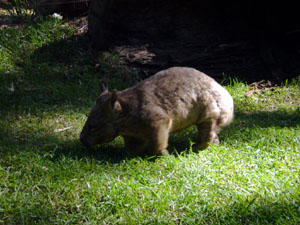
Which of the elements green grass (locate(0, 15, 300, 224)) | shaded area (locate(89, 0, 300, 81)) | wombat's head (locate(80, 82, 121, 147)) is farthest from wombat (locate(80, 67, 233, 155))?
shaded area (locate(89, 0, 300, 81))

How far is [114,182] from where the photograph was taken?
3416 millimetres

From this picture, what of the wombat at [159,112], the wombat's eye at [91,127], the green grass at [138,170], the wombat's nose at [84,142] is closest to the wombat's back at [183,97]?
the wombat at [159,112]

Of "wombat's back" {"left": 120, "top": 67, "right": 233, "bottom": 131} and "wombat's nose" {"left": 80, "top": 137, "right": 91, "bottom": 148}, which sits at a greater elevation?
"wombat's back" {"left": 120, "top": 67, "right": 233, "bottom": 131}

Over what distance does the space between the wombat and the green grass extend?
0.19 metres

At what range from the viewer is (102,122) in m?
3.89

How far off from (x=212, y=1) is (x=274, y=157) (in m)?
4.11

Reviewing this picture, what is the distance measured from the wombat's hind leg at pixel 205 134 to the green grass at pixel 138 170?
0.12 metres

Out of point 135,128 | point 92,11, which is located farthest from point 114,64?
point 135,128

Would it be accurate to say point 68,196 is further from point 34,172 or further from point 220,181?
point 220,181

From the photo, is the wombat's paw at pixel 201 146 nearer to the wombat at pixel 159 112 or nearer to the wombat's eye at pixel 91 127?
the wombat at pixel 159 112

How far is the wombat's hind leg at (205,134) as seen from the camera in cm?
427

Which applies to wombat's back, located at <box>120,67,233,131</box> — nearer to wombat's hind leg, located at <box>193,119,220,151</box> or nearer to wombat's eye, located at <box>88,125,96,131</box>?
wombat's hind leg, located at <box>193,119,220,151</box>

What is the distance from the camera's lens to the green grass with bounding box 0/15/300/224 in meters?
3.02

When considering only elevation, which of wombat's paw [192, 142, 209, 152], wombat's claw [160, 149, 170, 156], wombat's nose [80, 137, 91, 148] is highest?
wombat's nose [80, 137, 91, 148]
